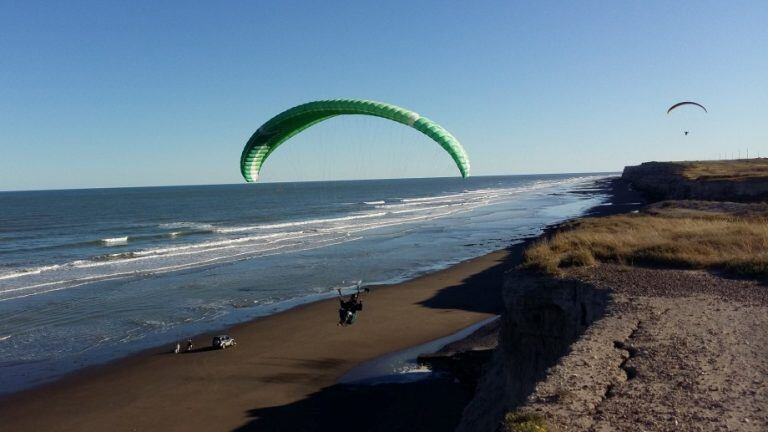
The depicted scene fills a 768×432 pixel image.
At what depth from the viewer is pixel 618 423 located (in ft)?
17.3

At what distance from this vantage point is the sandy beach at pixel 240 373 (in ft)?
42.0

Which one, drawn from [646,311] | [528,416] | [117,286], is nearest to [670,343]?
[646,311]

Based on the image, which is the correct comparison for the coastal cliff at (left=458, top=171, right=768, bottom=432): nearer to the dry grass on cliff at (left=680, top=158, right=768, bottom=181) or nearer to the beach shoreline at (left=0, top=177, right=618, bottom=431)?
the beach shoreline at (left=0, top=177, right=618, bottom=431)

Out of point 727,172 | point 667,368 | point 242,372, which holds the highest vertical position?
point 727,172

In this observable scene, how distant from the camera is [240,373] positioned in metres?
15.3

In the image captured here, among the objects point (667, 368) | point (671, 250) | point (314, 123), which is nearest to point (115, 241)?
point (314, 123)

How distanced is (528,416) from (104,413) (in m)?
11.2

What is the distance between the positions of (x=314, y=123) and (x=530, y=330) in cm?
1722

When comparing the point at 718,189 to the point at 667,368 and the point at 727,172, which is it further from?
the point at 667,368

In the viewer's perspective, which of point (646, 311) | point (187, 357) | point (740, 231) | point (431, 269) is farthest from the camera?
point (431, 269)

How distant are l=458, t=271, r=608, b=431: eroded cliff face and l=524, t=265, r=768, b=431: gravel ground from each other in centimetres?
64

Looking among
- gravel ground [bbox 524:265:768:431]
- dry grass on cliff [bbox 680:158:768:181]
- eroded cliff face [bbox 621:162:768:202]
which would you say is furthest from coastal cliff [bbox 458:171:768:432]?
dry grass on cliff [bbox 680:158:768:181]

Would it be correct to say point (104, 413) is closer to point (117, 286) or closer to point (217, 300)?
point (217, 300)

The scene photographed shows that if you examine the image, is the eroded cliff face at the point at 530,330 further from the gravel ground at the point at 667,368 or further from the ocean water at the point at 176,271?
the ocean water at the point at 176,271
